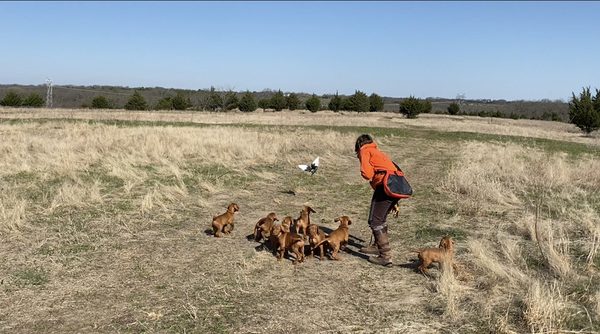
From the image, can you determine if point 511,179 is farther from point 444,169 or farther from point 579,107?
point 579,107

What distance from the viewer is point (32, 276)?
5.57 m

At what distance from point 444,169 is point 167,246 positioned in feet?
36.3

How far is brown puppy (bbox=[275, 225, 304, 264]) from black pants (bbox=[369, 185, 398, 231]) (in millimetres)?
1021

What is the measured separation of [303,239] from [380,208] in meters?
1.12

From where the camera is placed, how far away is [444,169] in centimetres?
1565

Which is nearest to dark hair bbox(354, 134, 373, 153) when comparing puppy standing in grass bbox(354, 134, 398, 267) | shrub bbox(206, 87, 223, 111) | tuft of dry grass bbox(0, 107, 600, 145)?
puppy standing in grass bbox(354, 134, 398, 267)

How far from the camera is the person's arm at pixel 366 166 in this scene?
6.17 meters

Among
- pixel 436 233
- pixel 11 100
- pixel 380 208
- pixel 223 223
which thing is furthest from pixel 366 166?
pixel 11 100

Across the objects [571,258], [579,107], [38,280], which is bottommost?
[38,280]

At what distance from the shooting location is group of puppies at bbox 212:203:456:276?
5.67 m

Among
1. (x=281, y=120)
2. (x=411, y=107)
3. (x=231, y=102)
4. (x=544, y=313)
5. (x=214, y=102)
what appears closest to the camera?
(x=544, y=313)

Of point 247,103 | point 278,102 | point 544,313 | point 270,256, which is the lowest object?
point 270,256

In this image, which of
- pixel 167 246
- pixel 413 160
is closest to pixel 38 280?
pixel 167 246

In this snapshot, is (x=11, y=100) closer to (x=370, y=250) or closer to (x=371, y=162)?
(x=370, y=250)
